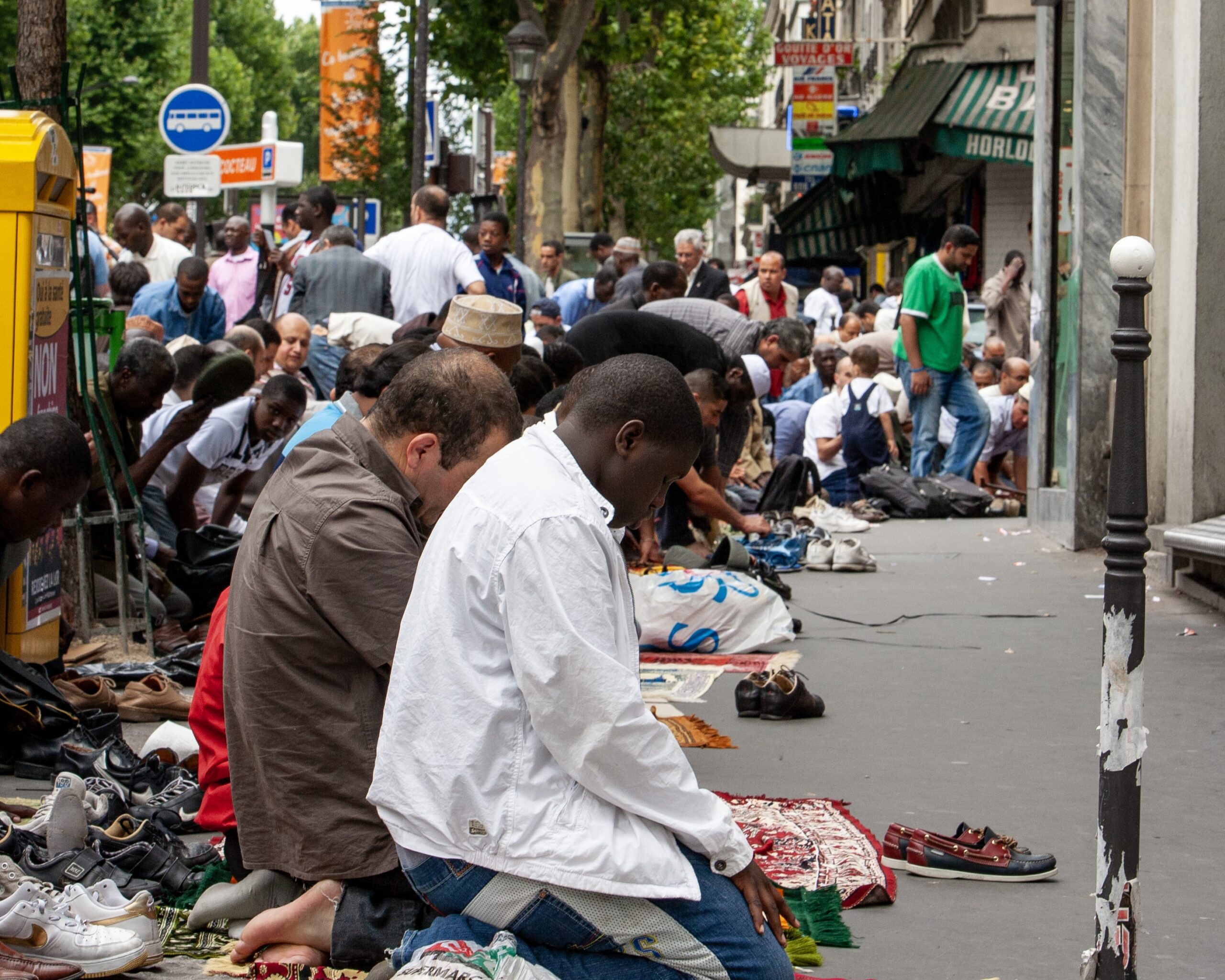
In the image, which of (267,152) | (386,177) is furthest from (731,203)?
(267,152)

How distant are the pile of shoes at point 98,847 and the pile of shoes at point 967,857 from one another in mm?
1866

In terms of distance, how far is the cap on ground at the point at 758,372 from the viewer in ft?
35.3

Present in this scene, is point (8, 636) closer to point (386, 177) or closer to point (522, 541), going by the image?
point (522, 541)

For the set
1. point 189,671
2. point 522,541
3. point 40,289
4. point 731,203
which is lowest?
point 189,671

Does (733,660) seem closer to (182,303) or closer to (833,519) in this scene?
(182,303)

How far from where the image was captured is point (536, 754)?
283cm

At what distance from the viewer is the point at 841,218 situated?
113 feet

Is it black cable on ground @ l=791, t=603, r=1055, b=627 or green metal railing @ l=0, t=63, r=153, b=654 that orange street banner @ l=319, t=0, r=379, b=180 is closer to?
black cable on ground @ l=791, t=603, r=1055, b=627

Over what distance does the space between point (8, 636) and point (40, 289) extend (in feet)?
4.28

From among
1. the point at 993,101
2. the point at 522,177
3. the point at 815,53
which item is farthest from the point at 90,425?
the point at 815,53

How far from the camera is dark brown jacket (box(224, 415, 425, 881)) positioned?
354 cm

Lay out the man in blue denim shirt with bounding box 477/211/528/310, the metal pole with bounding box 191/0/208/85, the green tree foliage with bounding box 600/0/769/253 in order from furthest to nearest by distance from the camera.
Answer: the green tree foliage with bounding box 600/0/769/253 → the metal pole with bounding box 191/0/208/85 → the man in blue denim shirt with bounding box 477/211/528/310

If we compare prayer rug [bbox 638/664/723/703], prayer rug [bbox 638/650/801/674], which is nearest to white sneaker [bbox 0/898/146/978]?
prayer rug [bbox 638/664/723/703]

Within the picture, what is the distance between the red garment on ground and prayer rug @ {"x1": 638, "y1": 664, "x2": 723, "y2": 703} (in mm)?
2527
